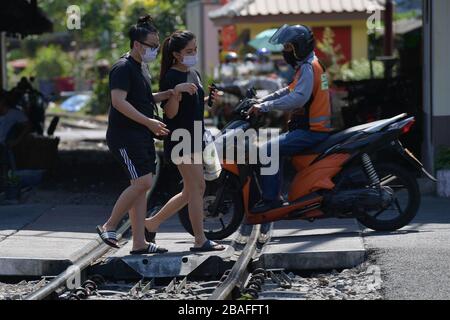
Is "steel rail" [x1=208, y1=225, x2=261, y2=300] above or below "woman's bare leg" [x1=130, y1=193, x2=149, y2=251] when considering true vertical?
below

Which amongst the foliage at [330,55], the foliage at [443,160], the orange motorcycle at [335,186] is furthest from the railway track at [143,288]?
the foliage at [330,55]

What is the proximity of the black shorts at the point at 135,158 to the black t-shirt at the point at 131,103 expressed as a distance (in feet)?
0.18

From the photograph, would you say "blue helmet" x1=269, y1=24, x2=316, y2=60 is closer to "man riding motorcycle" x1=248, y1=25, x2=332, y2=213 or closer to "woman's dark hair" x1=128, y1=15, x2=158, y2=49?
"man riding motorcycle" x1=248, y1=25, x2=332, y2=213

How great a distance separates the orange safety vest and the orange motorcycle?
175 mm

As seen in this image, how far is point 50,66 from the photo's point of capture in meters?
57.7

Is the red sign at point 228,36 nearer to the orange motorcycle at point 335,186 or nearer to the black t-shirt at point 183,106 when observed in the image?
the orange motorcycle at point 335,186

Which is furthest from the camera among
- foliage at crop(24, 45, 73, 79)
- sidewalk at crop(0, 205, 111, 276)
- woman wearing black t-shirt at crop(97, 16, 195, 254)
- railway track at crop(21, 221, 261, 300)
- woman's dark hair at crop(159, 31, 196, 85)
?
foliage at crop(24, 45, 73, 79)

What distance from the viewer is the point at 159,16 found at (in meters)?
41.4

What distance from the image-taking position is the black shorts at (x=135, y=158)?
29.0ft

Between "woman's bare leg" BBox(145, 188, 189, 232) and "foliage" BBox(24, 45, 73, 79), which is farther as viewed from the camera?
"foliage" BBox(24, 45, 73, 79)

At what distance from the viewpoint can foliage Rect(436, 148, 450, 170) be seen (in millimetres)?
12445

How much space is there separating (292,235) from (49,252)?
229cm

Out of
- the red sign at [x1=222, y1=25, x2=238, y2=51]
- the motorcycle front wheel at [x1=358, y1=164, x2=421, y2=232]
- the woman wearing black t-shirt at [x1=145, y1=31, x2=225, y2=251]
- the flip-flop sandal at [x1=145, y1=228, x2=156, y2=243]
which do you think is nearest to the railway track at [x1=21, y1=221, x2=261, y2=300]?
the flip-flop sandal at [x1=145, y1=228, x2=156, y2=243]
